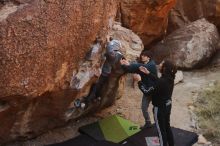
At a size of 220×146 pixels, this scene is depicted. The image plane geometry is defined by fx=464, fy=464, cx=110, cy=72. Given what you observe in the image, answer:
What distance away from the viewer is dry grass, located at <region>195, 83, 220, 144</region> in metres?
9.07

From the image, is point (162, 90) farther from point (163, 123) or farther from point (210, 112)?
point (210, 112)

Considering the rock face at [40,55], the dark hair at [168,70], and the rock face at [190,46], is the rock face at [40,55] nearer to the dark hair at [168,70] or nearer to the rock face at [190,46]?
the dark hair at [168,70]

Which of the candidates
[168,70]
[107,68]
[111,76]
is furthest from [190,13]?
[168,70]

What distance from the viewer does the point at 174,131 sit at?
8945 mm

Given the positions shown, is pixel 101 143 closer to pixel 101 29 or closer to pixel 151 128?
pixel 151 128

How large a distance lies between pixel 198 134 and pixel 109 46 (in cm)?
245

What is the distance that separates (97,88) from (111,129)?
0.85 m

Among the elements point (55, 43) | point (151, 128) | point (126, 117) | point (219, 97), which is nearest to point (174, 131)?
point (151, 128)

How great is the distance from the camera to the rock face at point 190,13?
1520cm

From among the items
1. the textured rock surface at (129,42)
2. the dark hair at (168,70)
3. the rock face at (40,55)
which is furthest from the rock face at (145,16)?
the dark hair at (168,70)

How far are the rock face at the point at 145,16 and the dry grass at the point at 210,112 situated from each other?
121 inches

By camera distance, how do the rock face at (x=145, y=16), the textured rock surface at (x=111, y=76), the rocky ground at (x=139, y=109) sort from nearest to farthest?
the textured rock surface at (x=111, y=76) < the rocky ground at (x=139, y=109) < the rock face at (x=145, y=16)

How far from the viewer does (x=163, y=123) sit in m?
7.74

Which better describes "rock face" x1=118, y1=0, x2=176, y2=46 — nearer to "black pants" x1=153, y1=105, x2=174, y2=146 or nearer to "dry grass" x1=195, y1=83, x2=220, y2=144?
"dry grass" x1=195, y1=83, x2=220, y2=144
